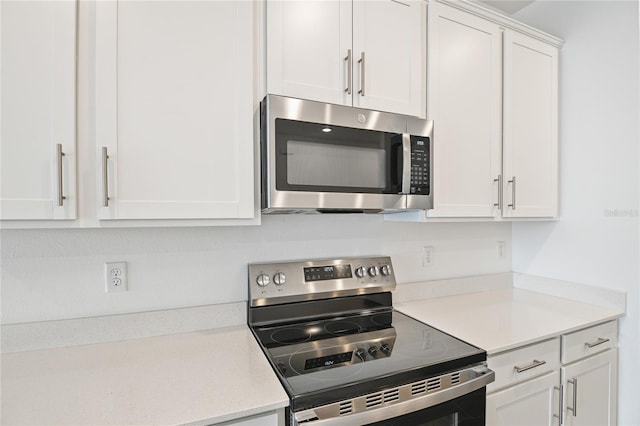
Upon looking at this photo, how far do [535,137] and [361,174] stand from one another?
1.17m

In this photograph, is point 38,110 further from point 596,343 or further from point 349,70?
point 596,343

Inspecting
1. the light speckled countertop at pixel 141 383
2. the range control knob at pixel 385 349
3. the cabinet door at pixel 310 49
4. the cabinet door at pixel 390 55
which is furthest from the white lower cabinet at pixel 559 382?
the cabinet door at pixel 310 49

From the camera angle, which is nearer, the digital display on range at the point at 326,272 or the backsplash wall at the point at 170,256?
the backsplash wall at the point at 170,256

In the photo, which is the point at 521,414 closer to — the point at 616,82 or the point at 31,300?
the point at 616,82

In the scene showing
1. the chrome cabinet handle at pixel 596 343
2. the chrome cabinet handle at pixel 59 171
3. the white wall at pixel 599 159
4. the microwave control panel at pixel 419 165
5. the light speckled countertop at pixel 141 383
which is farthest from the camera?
the white wall at pixel 599 159

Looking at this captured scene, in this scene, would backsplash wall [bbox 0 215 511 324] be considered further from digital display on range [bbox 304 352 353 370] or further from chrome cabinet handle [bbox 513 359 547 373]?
chrome cabinet handle [bbox 513 359 547 373]

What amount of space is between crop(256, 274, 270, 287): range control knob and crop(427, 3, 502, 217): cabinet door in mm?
784

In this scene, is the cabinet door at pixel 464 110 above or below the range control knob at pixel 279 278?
above

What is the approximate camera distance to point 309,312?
1562 millimetres

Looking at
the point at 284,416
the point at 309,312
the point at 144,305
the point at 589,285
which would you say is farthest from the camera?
the point at 589,285

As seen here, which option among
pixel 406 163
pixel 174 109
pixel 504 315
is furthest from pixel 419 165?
pixel 174 109

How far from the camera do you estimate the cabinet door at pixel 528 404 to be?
1311 millimetres

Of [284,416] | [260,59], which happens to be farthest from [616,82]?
[284,416]

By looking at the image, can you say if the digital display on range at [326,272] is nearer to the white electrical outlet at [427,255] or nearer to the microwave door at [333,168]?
the microwave door at [333,168]
